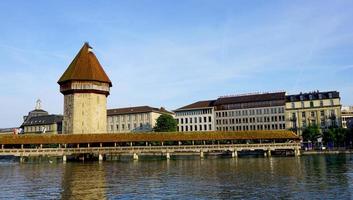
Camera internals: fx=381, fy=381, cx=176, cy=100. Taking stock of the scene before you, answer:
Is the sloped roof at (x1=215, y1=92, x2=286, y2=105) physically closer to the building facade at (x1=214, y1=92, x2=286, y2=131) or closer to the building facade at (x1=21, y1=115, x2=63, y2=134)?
the building facade at (x1=214, y1=92, x2=286, y2=131)

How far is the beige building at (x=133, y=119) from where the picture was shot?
9262 centimetres

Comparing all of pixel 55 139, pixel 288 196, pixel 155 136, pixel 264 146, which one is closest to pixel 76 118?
pixel 55 139

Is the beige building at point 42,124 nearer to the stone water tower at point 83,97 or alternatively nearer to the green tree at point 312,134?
the stone water tower at point 83,97

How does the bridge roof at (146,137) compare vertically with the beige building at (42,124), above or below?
below

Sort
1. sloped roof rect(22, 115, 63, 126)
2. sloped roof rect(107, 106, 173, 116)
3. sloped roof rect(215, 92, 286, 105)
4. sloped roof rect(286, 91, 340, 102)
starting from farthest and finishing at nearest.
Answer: sloped roof rect(22, 115, 63, 126), sloped roof rect(107, 106, 173, 116), sloped roof rect(215, 92, 286, 105), sloped roof rect(286, 91, 340, 102)

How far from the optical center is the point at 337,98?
254 ft

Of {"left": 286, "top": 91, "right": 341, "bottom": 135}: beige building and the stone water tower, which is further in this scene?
{"left": 286, "top": 91, "right": 341, "bottom": 135}: beige building

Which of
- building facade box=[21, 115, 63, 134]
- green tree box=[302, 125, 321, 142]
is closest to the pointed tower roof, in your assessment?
green tree box=[302, 125, 321, 142]

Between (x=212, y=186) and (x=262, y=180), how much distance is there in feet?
12.2

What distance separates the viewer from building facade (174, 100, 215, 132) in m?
90.3

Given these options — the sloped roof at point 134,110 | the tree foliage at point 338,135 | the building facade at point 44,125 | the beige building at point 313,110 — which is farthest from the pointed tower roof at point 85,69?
the building facade at point 44,125

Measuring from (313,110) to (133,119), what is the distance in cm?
4219

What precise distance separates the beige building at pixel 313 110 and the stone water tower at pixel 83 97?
133 ft

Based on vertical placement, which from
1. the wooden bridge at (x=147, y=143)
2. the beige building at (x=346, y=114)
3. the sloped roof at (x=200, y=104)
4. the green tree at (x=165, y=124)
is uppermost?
the sloped roof at (x=200, y=104)
